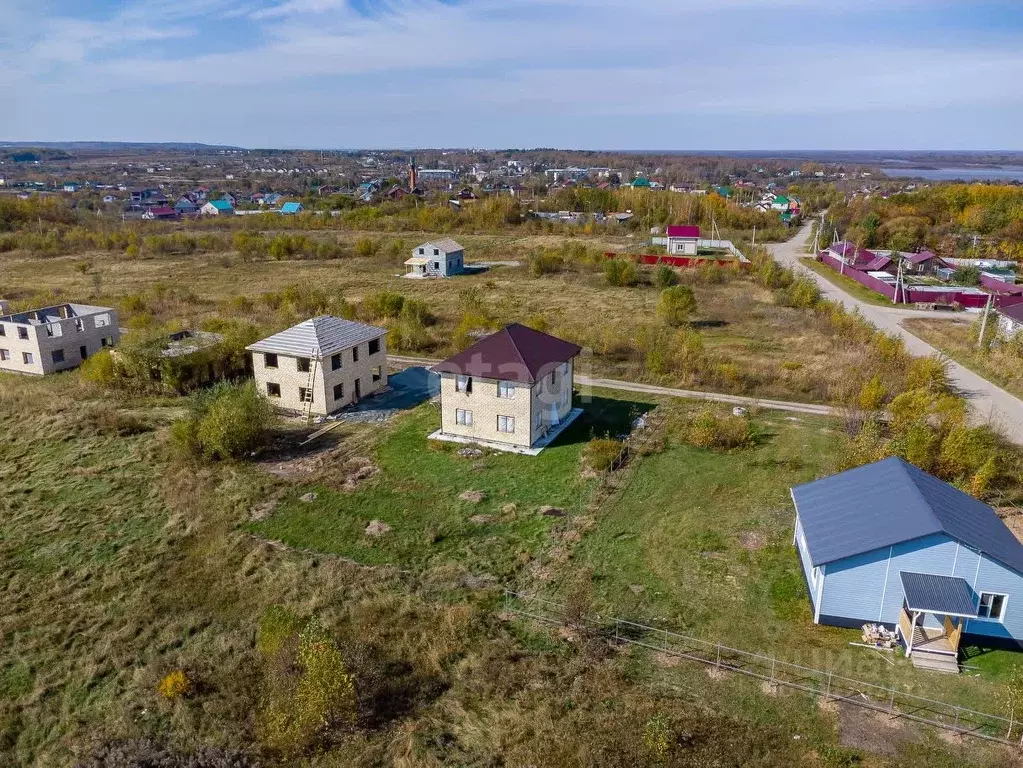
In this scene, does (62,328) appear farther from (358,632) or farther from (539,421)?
(358,632)

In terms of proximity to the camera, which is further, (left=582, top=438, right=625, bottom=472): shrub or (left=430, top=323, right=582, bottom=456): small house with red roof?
(left=430, top=323, right=582, bottom=456): small house with red roof

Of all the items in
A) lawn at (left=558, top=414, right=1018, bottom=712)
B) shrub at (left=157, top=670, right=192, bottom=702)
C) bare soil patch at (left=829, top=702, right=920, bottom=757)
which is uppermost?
lawn at (left=558, top=414, right=1018, bottom=712)

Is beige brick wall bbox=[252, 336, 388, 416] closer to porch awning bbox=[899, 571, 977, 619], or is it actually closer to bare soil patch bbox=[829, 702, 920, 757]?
porch awning bbox=[899, 571, 977, 619]

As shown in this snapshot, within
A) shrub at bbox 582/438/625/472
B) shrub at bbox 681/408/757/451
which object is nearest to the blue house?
shrub at bbox 582/438/625/472

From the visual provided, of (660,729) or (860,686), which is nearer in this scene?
(660,729)

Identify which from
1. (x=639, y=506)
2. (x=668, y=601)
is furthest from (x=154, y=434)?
(x=668, y=601)

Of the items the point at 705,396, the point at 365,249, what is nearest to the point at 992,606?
the point at 705,396
